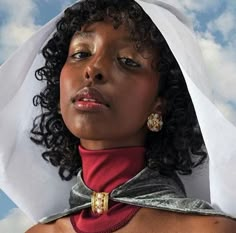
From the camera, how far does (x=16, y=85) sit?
2.18 metres

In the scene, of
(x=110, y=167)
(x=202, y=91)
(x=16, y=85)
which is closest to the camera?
(x=202, y=91)

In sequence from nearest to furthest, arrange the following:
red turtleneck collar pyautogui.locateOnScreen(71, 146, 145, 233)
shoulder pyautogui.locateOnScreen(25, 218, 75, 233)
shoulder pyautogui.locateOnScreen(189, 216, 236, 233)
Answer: shoulder pyautogui.locateOnScreen(189, 216, 236, 233), red turtleneck collar pyautogui.locateOnScreen(71, 146, 145, 233), shoulder pyautogui.locateOnScreen(25, 218, 75, 233)

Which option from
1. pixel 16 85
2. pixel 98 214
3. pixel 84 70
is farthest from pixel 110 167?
pixel 16 85

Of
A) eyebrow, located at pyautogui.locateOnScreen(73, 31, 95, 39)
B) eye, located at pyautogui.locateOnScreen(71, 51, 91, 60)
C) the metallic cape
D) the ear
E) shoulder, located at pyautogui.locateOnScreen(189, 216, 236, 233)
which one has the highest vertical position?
eyebrow, located at pyautogui.locateOnScreen(73, 31, 95, 39)

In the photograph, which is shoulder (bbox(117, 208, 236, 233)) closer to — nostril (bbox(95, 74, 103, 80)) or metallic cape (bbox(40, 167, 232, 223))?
metallic cape (bbox(40, 167, 232, 223))

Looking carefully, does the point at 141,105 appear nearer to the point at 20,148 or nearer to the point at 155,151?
the point at 155,151

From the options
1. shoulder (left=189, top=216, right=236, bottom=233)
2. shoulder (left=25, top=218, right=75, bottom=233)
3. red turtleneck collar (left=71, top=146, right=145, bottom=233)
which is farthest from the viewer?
shoulder (left=25, top=218, right=75, bottom=233)

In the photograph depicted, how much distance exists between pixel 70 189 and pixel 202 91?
2.03ft

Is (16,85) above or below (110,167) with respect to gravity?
above

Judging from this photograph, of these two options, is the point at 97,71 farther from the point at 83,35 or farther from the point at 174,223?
the point at 174,223

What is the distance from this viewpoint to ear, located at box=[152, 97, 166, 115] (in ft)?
6.62

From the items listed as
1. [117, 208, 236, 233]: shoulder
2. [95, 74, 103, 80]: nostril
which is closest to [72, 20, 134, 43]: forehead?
[95, 74, 103, 80]: nostril

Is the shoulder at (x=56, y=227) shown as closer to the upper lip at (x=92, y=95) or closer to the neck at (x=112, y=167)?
the neck at (x=112, y=167)

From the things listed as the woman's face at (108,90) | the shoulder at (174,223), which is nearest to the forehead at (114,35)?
the woman's face at (108,90)
